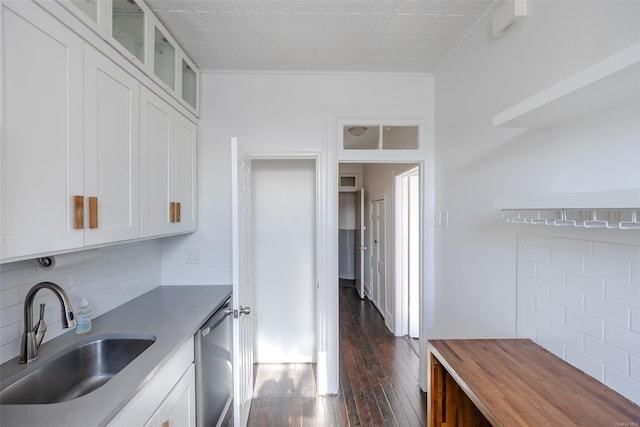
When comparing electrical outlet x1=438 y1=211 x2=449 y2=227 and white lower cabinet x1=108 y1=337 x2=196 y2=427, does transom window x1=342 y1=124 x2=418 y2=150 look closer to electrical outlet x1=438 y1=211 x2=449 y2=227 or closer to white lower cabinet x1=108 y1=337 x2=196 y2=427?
electrical outlet x1=438 y1=211 x2=449 y2=227

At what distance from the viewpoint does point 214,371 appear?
5.82 ft

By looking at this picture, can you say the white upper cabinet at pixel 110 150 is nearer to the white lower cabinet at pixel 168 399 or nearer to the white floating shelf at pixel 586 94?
the white lower cabinet at pixel 168 399

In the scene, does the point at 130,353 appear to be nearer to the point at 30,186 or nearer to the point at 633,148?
the point at 30,186

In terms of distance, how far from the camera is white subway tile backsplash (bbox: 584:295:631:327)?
954 millimetres

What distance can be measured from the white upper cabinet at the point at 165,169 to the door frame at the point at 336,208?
103cm

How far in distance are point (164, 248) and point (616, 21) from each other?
111 inches

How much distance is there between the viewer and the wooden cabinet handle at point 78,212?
3.57 feet

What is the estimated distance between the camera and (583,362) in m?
1.09

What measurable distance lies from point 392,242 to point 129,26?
3143mm

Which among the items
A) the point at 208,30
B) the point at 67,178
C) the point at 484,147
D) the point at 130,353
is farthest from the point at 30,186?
the point at 484,147

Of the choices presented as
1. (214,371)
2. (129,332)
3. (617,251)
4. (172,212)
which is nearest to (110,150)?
(172,212)

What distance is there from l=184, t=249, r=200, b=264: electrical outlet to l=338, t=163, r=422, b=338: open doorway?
1840 mm

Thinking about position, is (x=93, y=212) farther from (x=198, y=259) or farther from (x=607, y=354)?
(x=607, y=354)

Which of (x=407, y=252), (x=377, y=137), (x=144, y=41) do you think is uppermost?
(x=144, y=41)
